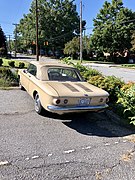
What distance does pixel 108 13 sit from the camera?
45500mm

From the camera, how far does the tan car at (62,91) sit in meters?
5.12

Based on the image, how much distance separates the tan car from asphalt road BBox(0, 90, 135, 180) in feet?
1.47

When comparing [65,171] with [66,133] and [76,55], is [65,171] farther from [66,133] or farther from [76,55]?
[76,55]

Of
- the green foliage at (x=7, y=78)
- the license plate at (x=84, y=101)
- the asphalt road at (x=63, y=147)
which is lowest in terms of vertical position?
the asphalt road at (x=63, y=147)

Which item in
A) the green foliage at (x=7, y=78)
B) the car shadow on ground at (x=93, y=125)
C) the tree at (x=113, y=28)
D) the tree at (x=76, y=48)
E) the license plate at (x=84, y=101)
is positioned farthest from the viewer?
the tree at (x=76, y=48)

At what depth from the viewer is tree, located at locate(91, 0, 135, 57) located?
42.6 meters

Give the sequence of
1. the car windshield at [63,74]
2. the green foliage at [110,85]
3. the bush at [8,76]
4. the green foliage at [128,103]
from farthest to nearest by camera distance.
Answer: the bush at [8,76]
the green foliage at [110,85]
the car windshield at [63,74]
the green foliage at [128,103]

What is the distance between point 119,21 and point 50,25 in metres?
22.4

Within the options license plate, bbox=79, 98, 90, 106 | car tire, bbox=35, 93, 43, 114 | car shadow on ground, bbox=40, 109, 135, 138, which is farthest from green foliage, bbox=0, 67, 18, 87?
license plate, bbox=79, 98, 90, 106

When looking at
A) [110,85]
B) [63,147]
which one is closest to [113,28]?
[110,85]

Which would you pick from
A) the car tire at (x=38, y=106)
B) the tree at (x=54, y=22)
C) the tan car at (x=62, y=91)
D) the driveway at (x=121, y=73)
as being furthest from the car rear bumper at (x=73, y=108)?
the tree at (x=54, y=22)

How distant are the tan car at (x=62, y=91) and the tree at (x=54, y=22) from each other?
5413 centimetres

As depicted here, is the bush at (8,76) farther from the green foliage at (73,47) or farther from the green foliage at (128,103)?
the green foliage at (73,47)

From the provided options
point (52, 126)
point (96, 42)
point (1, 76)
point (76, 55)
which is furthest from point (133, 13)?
point (52, 126)
